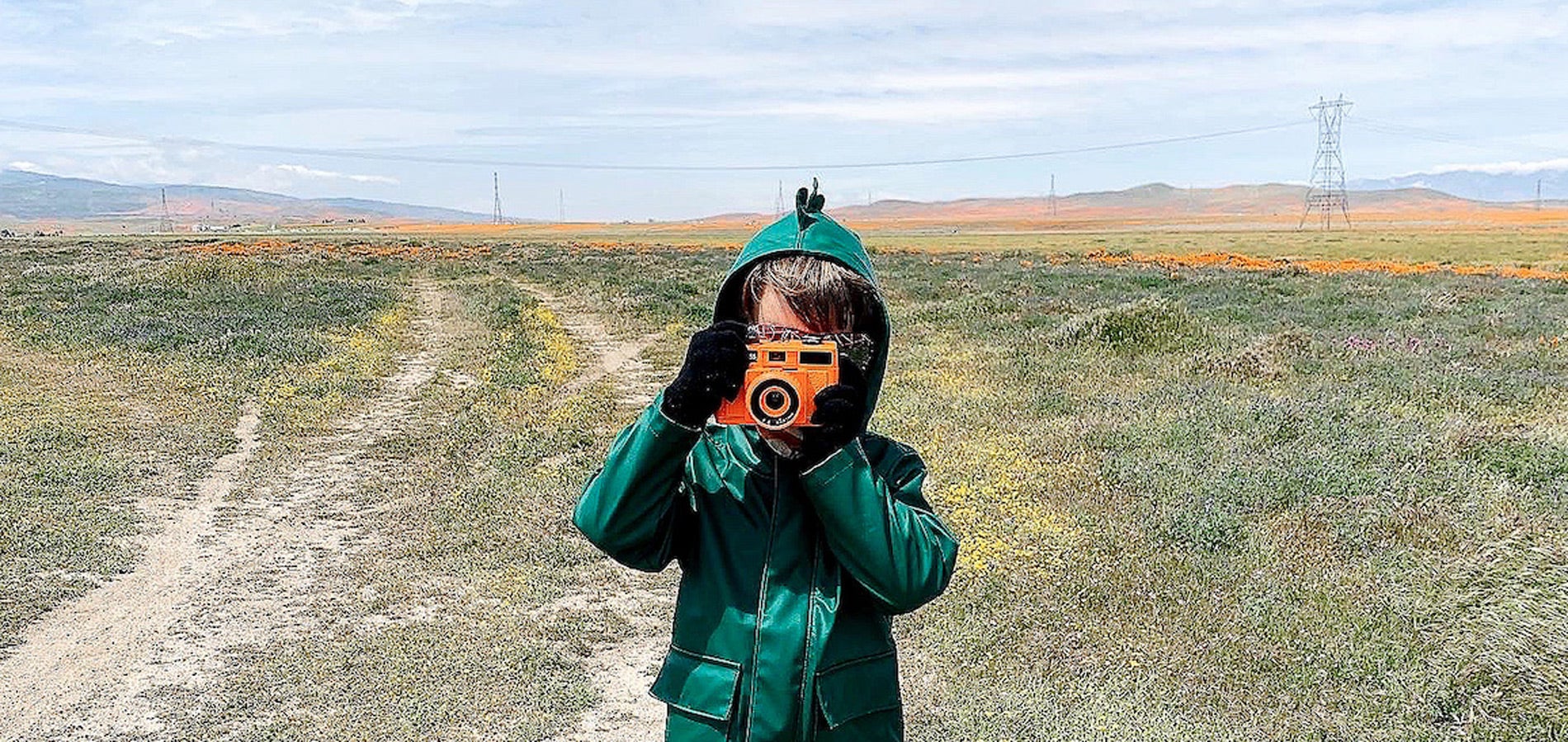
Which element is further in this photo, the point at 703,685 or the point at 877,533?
the point at 703,685

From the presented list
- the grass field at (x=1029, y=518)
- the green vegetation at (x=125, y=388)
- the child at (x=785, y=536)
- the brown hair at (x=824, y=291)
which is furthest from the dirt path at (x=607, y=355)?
the brown hair at (x=824, y=291)

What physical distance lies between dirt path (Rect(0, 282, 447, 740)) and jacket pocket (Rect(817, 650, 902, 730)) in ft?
12.6

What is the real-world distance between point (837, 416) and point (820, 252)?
0.35 m

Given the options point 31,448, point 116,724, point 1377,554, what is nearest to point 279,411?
point 31,448

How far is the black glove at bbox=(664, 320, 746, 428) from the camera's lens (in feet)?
6.18

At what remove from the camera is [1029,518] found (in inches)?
282

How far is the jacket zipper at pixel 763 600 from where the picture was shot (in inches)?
83.4

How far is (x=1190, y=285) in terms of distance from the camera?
87.6ft

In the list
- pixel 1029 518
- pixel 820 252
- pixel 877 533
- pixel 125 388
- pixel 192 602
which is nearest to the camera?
pixel 877 533

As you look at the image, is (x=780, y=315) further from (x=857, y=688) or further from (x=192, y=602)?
(x=192, y=602)

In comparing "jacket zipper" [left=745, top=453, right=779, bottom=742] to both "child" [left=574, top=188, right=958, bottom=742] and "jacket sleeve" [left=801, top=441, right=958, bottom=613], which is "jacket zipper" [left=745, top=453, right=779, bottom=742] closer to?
"child" [left=574, top=188, right=958, bottom=742]

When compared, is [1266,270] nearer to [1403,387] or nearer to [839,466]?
[1403,387]

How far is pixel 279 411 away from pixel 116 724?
724 centimetres

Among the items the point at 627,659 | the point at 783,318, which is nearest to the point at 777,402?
the point at 783,318
